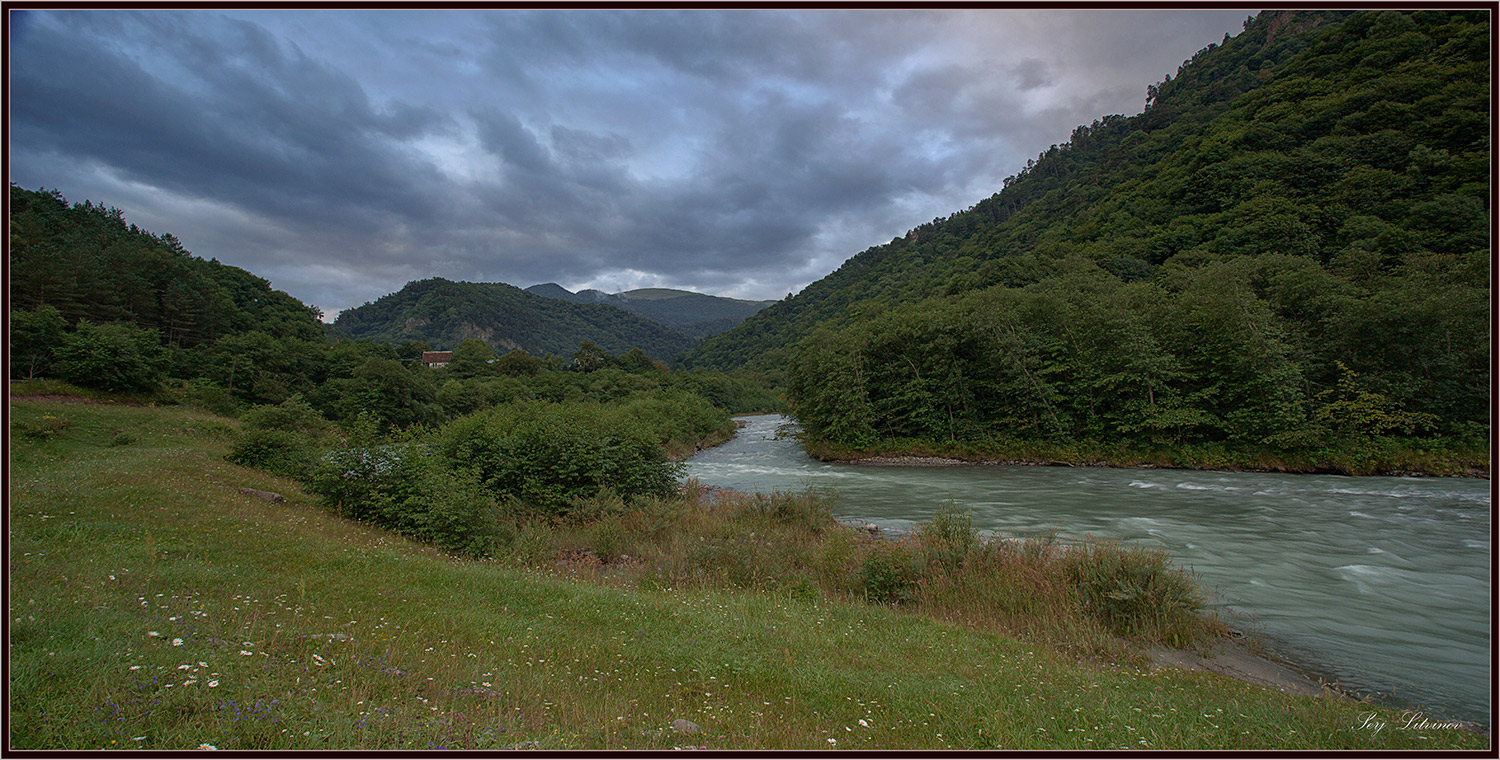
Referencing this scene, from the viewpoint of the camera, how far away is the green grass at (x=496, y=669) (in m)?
3.91

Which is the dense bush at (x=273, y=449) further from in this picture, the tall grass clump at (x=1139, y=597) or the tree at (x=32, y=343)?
the tree at (x=32, y=343)

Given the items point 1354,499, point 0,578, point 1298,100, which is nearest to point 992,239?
point 1298,100

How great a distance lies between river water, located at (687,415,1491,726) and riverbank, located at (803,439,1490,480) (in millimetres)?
1382

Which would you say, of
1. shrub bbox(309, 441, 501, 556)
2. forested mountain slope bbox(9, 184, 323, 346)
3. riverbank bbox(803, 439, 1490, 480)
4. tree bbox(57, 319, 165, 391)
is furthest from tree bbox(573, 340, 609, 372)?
shrub bbox(309, 441, 501, 556)

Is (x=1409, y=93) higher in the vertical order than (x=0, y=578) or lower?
higher

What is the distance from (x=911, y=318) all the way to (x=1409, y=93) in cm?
6428

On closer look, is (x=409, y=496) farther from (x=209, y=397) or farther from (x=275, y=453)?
(x=209, y=397)

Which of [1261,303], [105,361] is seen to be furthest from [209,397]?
[1261,303]

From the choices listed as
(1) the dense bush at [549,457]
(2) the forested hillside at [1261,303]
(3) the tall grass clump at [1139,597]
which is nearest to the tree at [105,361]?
(1) the dense bush at [549,457]

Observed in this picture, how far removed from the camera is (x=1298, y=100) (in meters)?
78.1

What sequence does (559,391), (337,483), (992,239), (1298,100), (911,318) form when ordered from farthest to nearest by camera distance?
(992,239)
(559,391)
(1298,100)
(911,318)
(337,483)

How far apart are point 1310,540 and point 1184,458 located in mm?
17792

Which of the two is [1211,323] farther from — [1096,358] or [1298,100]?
[1298,100]

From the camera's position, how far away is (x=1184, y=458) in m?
32.1
